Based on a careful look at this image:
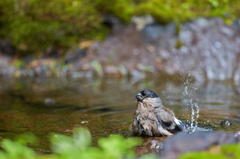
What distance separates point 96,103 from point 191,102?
101 inches

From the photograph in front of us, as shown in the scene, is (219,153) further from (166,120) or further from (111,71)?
(111,71)

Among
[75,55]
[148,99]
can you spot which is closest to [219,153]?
[148,99]

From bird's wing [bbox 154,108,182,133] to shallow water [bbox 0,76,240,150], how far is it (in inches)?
25.0

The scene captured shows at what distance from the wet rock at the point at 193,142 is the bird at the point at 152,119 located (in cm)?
176

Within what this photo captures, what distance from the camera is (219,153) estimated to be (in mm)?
3377

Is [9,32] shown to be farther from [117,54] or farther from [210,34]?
[210,34]

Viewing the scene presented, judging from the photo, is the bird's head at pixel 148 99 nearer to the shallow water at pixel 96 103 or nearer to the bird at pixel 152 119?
the bird at pixel 152 119

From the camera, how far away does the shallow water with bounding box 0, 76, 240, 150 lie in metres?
6.47

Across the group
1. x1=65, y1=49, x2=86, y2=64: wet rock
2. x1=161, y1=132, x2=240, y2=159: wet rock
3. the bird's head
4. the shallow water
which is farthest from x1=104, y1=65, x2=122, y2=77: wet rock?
x1=161, y1=132, x2=240, y2=159: wet rock

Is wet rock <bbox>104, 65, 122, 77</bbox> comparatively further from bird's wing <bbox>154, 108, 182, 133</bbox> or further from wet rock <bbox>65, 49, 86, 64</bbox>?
bird's wing <bbox>154, 108, 182, 133</bbox>

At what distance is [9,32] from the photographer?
14.1 m

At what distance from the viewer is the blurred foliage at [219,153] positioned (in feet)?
10.7

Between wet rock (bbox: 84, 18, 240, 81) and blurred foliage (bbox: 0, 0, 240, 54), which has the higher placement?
blurred foliage (bbox: 0, 0, 240, 54)

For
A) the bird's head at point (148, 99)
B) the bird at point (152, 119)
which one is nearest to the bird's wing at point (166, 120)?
the bird at point (152, 119)
